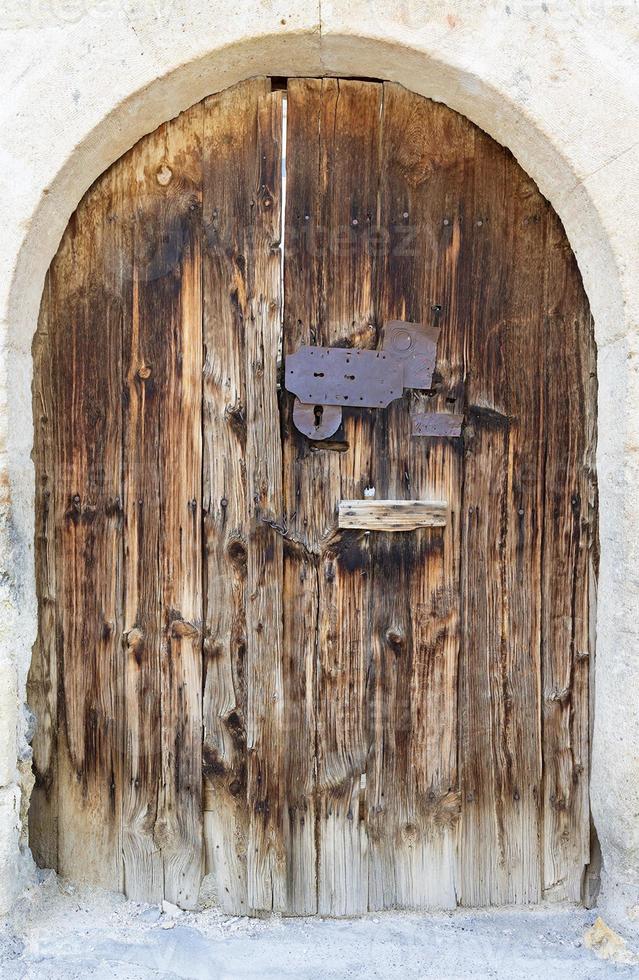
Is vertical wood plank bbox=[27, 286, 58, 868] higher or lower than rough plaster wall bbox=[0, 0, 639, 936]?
lower

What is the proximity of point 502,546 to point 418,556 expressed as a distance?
0.73 ft

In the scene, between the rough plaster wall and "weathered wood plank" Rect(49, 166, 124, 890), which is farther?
"weathered wood plank" Rect(49, 166, 124, 890)

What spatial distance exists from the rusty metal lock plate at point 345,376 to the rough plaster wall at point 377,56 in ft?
1.78

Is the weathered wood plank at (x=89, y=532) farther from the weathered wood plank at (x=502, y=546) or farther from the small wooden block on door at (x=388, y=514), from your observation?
the weathered wood plank at (x=502, y=546)

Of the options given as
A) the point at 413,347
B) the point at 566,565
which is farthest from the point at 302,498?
the point at 566,565

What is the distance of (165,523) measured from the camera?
1814 mm

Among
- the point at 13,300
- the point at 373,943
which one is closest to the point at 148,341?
the point at 13,300

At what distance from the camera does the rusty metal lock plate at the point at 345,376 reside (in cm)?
179

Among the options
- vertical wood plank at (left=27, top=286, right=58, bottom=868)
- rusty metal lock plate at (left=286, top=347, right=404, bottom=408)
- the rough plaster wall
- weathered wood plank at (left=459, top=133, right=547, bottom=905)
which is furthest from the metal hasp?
vertical wood plank at (left=27, top=286, right=58, bottom=868)

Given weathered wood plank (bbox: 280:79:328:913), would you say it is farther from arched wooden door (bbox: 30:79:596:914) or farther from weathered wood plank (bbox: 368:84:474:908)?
weathered wood plank (bbox: 368:84:474:908)

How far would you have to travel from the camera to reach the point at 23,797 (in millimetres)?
1677

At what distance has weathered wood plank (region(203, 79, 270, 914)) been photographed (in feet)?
5.87

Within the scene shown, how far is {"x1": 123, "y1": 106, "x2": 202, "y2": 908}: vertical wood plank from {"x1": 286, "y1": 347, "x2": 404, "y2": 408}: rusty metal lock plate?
0.27m

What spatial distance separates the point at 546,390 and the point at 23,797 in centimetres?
165
